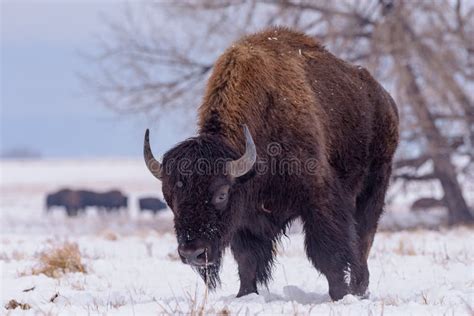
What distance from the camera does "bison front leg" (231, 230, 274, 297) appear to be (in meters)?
6.71

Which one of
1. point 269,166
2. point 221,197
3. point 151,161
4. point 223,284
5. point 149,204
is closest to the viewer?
point 221,197

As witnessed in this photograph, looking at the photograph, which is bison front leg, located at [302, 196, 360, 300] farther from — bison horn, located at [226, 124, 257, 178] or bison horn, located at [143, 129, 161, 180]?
bison horn, located at [143, 129, 161, 180]

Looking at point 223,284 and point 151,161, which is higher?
point 151,161

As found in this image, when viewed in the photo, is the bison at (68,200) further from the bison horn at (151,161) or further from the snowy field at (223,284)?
the bison horn at (151,161)

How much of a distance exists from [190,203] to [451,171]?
1184 centimetres

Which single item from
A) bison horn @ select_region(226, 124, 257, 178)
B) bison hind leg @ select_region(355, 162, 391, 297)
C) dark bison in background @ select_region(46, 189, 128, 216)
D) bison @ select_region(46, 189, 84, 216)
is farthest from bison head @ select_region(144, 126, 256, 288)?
dark bison in background @ select_region(46, 189, 128, 216)

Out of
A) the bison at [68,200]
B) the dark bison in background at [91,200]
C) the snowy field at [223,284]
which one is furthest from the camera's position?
the dark bison in background at [91,200]

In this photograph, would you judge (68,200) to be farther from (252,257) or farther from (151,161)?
(151,161)

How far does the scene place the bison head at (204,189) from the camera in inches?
220

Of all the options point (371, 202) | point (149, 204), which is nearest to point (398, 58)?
point (371, 202)

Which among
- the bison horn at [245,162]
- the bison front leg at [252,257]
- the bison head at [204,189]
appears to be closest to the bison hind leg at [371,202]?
the bison front leg at [252,257]

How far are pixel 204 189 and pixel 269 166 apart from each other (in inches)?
32.8

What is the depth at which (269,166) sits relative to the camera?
6.37 meters

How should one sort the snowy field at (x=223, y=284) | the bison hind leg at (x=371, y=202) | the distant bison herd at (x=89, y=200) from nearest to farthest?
the snowy field at (x=223, y=284), the bison hind leg at (x=371, y=202), the distant bison herd at (x=89, y=200)
